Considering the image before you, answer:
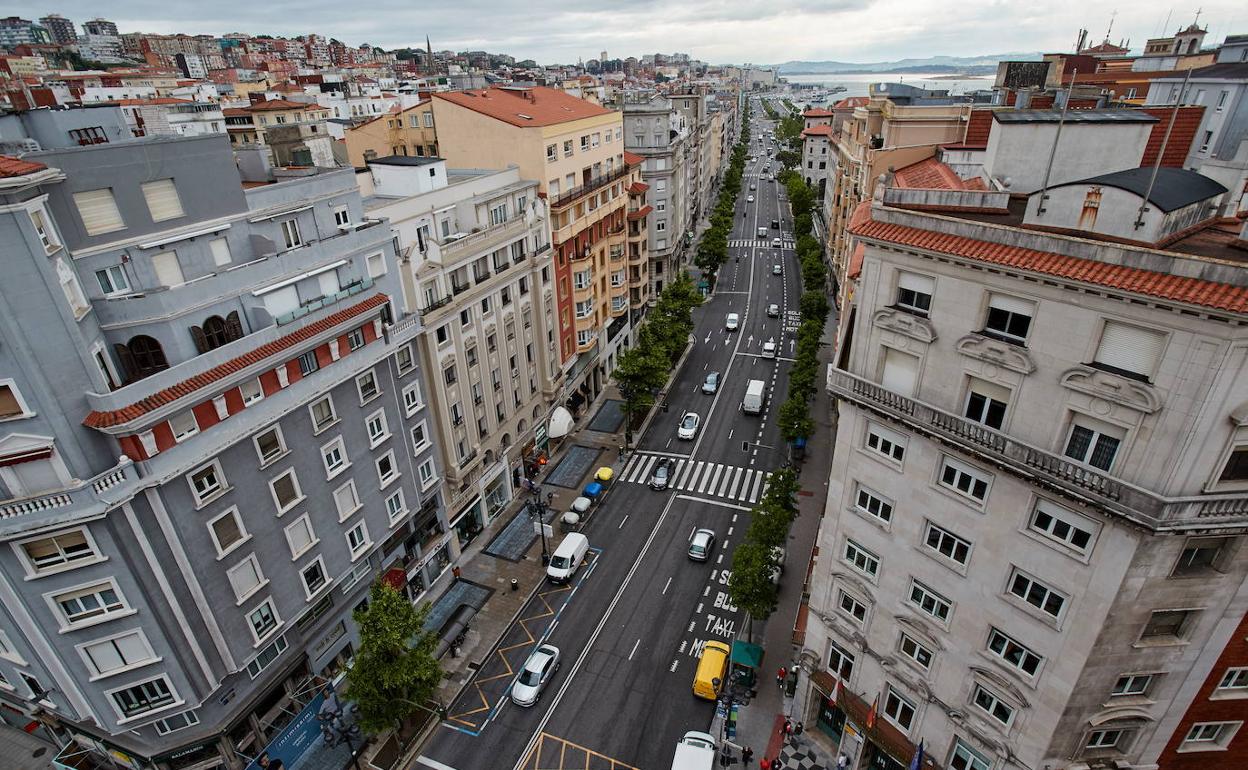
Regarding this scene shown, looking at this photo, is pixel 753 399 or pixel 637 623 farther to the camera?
pixel 753 399

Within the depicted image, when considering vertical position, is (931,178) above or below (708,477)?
above

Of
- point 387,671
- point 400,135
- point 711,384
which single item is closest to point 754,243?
point 711,384

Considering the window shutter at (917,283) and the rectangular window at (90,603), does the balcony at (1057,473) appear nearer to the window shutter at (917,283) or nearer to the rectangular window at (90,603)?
the window shutter at (917,283)

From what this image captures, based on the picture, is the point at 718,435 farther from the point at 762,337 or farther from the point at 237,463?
the point at 237,463

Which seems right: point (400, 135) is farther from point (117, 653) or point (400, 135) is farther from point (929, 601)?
point (929, 601)

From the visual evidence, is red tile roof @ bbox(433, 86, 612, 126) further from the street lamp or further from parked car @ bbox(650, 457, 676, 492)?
parked car @ bbox(650, 457, 676, 492)

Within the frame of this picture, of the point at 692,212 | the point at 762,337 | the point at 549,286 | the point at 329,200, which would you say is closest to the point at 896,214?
the point at 329,200
